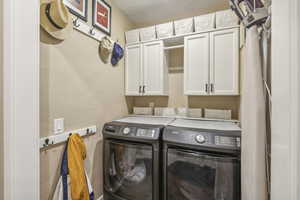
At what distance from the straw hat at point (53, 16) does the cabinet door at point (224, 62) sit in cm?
156

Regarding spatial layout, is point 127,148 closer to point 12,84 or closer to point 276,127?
point 12,84

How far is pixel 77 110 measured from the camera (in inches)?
59.8

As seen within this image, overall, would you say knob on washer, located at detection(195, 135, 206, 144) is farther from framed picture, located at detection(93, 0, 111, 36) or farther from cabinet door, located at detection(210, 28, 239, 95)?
framed picture, located at detection(93, 0, 111, 36)

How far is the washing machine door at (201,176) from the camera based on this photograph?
1181 mm

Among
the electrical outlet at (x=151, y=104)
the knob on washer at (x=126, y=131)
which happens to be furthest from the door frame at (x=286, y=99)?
the electrical outlet at (x=151, y=104)

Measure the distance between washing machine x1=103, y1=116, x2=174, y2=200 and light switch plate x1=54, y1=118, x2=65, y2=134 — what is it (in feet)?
1.54

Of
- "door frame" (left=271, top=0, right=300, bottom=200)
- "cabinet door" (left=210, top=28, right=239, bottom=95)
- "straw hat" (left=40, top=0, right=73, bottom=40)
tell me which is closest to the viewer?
"door frame" (left=271, top=0, right=300, bottom=200)

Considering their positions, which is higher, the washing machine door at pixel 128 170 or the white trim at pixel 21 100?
the white trim at pixel 21 100

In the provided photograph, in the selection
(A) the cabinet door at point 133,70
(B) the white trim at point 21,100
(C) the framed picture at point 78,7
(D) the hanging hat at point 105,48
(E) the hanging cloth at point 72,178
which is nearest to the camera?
(B) the white trim at point 21,100

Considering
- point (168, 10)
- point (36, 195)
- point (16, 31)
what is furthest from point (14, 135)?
point (168, 10)

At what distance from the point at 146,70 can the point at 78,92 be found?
3.30ft

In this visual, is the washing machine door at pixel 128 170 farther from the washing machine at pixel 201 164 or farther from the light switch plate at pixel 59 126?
the light switch plate at pixel 59 126

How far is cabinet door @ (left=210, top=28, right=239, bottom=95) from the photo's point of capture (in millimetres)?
1651

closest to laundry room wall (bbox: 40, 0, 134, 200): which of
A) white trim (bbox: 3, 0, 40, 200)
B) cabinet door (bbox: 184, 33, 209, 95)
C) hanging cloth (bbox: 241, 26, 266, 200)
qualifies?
white trim (bbox: 3, 0, 40, 200)
